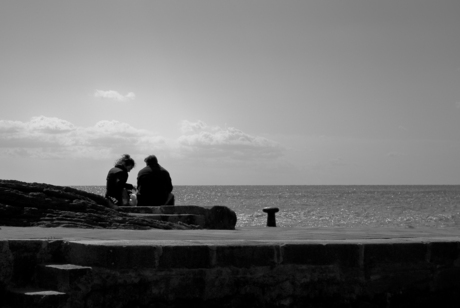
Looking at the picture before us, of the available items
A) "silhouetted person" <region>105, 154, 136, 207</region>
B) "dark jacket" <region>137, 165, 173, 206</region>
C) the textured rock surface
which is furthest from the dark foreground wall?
"dark jacket" <region>137, 165, 173, 206</region>

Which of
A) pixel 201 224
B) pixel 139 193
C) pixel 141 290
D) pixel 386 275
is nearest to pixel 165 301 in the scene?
pixel 141 290

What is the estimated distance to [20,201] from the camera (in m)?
6.86

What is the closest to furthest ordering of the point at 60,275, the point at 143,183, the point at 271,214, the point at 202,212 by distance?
the point at 60,275 < the point at 202,212 < the point at 143,183 < the point at 271,214

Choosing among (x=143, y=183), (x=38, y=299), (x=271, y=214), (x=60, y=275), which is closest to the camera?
(x=38, y=299)

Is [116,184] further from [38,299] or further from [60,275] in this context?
[38,299]

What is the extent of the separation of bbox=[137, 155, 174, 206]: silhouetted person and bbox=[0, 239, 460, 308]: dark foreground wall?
19.7 ft

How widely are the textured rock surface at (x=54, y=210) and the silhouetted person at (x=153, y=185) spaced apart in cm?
382

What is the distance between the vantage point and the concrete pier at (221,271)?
4.91 m

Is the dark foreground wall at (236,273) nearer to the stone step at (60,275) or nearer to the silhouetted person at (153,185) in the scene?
the stone step at (60,275)

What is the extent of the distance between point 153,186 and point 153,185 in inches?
0.6

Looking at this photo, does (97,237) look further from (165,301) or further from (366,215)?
(366,215)

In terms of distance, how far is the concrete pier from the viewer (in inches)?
193

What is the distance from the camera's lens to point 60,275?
4844mm

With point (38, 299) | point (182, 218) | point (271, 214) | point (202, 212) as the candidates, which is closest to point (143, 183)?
point (271, 214)
